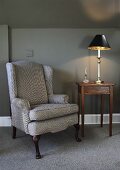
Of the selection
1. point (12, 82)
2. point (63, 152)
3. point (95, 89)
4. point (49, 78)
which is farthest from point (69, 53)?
point (63, 152)

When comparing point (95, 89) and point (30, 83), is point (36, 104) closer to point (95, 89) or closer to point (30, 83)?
point (30, 83)

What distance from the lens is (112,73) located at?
3.82m

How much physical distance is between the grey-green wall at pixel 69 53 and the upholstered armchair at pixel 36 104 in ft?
1.31

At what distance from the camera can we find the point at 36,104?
3.15 meters

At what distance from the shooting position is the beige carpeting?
2254mm

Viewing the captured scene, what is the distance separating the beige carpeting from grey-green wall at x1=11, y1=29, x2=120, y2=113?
0.91 meters

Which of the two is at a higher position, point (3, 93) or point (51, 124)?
point (3, 93)

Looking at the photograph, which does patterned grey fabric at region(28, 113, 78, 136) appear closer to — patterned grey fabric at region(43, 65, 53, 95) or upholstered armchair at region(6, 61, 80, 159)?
upholstered armchair at region(6, 61, 80, 159)

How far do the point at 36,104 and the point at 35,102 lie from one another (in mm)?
61

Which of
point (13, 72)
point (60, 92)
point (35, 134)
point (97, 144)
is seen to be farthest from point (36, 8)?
point (97, 144)

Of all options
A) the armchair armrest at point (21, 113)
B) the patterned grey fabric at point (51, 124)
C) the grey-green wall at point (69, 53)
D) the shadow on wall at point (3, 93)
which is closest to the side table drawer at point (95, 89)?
the patterned grey fabric at point (51, 124)

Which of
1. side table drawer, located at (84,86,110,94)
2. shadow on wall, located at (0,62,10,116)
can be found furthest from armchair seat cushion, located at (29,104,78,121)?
shadow on wall, located at (0,62,10,116)

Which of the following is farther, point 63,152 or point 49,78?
point 49,78

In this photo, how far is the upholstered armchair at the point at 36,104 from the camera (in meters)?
2.56
